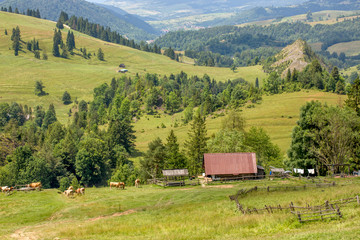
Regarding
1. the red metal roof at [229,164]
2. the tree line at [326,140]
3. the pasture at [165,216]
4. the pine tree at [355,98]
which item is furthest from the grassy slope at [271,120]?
the pasture at [165,216]

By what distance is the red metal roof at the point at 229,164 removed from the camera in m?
73.8

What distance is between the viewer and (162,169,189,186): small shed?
6938 centimetres

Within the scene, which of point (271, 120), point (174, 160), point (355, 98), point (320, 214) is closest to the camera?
point (320, 214)

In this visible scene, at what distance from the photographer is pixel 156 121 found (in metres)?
199

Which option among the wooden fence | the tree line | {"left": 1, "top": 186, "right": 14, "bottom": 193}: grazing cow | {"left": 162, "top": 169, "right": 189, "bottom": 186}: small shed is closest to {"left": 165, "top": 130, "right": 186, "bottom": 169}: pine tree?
{"left": 162, "top": 169, "right": 189, "bottom": 186}: small shed

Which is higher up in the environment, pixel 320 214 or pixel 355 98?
pixel 355 98

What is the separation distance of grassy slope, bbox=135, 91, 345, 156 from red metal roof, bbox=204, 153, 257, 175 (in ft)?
181

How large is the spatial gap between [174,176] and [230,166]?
41.7ft

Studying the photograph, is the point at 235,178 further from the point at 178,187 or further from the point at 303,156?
the point at 303,156

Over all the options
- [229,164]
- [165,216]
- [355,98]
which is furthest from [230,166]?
[355,98]

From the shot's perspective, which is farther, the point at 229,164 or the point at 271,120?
the point at 271,120

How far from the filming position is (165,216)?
4541 centimetres

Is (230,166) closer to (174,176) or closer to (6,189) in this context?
(174,176)

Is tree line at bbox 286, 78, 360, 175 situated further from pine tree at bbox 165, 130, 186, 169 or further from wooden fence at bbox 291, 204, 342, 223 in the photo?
wooden fence at bbox 291, 204, 342, 223
